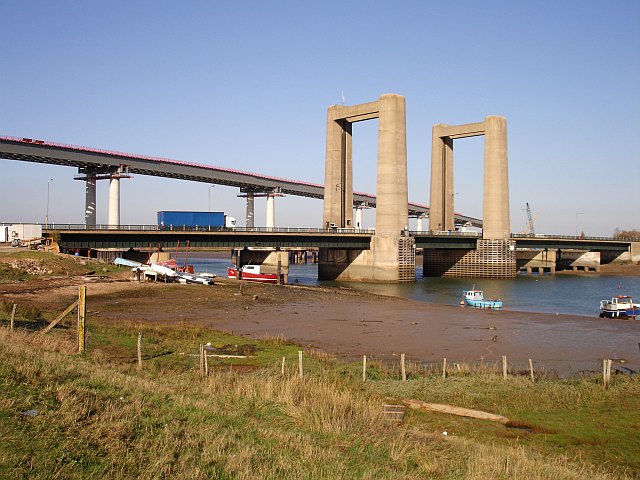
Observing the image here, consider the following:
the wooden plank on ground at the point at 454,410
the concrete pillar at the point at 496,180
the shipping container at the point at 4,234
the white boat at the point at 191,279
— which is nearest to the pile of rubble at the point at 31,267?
the white boat at the point at 191,279

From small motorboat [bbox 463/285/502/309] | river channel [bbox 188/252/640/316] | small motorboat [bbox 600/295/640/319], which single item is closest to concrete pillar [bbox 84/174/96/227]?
river channel [bbox 188/252/640/316]

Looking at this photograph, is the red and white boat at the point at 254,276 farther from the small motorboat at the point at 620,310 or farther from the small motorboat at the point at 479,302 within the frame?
the small motorboat at the point at 620,310

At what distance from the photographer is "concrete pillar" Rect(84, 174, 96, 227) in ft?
303

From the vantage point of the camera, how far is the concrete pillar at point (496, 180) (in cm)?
11788

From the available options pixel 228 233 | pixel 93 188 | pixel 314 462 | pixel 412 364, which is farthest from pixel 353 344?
pixel 93 188

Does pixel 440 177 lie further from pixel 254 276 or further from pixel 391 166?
pixel 254 276

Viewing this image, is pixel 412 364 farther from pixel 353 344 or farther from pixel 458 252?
pixel 458 252

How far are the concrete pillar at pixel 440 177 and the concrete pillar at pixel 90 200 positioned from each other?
65.1 m

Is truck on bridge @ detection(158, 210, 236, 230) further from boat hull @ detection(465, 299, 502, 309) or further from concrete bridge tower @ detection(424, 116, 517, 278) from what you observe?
boat hull @ detection(465, 299, 502, 309)

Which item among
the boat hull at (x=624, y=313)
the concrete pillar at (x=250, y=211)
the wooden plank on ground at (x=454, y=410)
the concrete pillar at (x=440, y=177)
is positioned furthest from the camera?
the concrete pillar at (x=250, y=211)

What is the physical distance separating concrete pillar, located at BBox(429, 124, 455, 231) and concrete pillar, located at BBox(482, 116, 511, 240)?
32.3 feet

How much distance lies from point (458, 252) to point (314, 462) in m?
110

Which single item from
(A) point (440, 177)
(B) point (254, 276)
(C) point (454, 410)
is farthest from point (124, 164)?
(C) point (454, 410)

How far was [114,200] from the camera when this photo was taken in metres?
93.8
